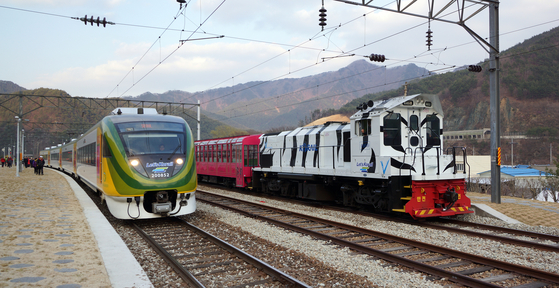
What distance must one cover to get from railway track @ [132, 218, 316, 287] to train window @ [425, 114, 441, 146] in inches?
289

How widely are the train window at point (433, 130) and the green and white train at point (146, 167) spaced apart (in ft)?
23.2

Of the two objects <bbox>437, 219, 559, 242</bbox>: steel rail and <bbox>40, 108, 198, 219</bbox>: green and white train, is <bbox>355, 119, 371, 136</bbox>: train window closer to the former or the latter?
<bbox>437, 219, 559, 242</bbox>: steel rail

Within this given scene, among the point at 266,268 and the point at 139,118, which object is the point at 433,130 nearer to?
the point at 266,268

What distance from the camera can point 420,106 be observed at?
11266 mm

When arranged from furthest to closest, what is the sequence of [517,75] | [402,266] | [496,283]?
[517,75] → [402,266] → [496,283]

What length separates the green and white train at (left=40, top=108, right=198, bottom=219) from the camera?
9188 mm

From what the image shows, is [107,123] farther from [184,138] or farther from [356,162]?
[356,162]

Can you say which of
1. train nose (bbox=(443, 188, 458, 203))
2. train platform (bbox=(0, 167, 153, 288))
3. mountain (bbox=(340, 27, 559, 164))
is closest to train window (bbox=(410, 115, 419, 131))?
train nose (bbox=(443, 188, 458, 203))

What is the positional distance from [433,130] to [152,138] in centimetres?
830

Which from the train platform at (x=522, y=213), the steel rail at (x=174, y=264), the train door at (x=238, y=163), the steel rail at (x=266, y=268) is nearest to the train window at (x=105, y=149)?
the steel rail at (x=174, y=264)

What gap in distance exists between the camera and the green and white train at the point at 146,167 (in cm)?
919

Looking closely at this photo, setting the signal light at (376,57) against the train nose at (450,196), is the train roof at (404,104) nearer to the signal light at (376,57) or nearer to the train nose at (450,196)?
the train nose at (450,196)

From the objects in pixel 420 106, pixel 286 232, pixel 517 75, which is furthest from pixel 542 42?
pixel 286 232

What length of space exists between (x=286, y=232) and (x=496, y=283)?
467 centimetres
